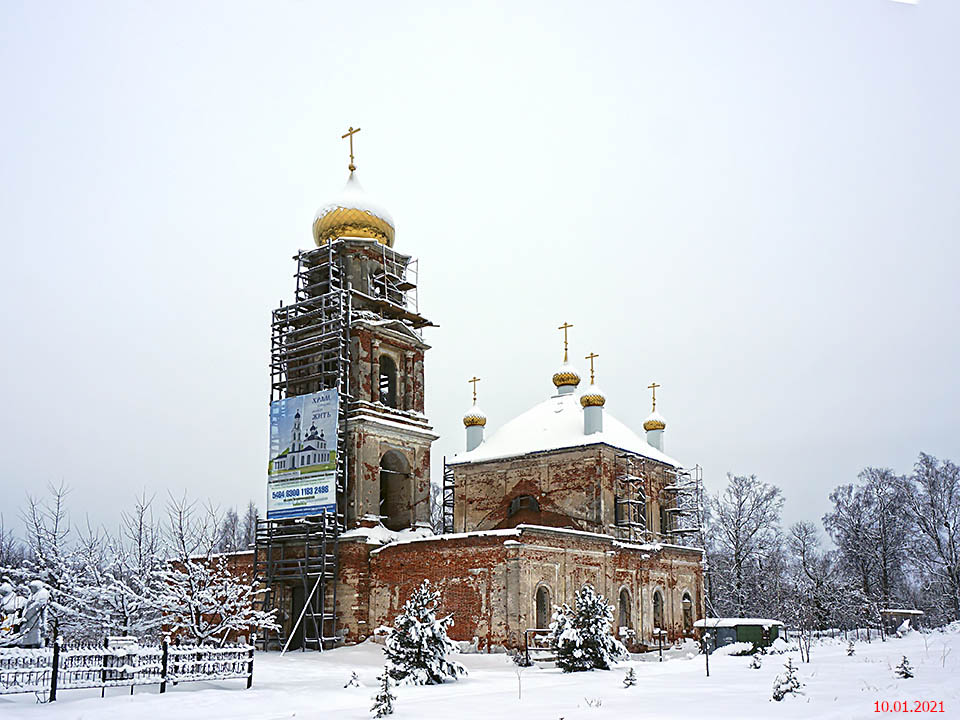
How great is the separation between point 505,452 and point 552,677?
1662 cm

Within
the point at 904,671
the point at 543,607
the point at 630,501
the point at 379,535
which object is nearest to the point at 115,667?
the point at 543,607

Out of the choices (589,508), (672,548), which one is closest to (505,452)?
(589,508)

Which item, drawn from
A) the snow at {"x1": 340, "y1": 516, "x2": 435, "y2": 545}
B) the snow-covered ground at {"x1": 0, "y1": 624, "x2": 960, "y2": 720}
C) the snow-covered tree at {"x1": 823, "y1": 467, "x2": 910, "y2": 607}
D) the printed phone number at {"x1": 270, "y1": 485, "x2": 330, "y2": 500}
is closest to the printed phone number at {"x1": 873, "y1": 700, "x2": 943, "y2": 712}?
the snow-covered ground at {"x1": 0, "y1": 624, "x2": 960, "y2": 720}

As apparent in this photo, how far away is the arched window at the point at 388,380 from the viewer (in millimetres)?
37500

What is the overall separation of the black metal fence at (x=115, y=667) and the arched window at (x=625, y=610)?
1781 centimetres

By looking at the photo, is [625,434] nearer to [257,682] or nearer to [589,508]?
[589,508]

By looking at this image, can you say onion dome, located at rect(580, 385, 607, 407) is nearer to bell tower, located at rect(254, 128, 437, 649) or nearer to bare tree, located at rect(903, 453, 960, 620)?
bell tower, located at rect(254, 128, 437, 649)

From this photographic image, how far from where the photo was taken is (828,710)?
14.9 m

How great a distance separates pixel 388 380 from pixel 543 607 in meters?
11.8

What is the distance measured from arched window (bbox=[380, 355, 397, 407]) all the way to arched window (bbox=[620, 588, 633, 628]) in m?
11.2

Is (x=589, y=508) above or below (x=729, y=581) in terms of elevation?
above

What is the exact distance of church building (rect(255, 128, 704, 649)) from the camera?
30.6 meters

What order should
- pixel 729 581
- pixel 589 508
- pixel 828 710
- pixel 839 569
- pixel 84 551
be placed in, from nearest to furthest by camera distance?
pixel 828 710 < pixel 84 551 < pixel 589 508 < pixel 729 581 < pixel 839 569

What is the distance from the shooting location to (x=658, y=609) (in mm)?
37781
